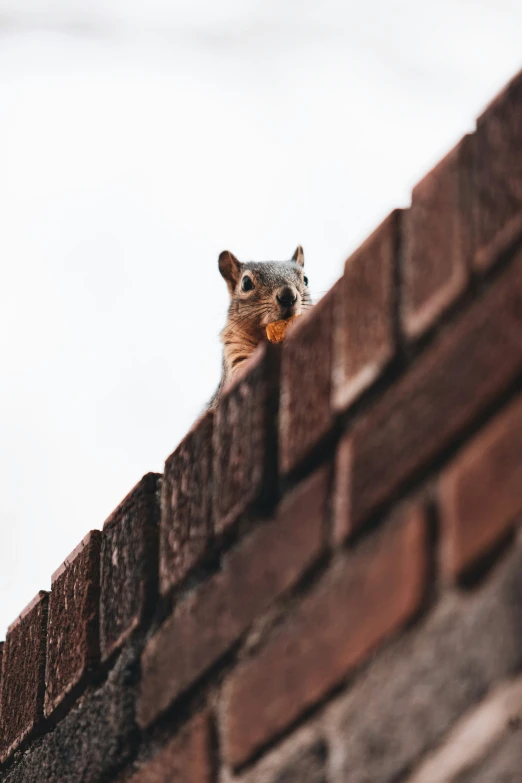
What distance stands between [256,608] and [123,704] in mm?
311

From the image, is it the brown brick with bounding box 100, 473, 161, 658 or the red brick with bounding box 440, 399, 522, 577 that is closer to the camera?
the red brick with bounding box 440, 399, 522, 577

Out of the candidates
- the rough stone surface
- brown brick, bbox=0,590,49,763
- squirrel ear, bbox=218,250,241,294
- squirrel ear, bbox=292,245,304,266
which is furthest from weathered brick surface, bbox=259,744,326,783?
squirrel ear, bbox=292,245,304,266

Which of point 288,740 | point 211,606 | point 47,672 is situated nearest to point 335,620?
point 288,740

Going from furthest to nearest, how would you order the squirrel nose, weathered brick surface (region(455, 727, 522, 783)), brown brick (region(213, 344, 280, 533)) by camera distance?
the squirrel nose → brown brick (region(213, 344, 280, 533)) → weathered brick surface (region(455, 727, 522, 783))

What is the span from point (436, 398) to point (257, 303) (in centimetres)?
515

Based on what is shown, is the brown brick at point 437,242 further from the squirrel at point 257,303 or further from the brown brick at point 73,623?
the squirrel at point 257,303

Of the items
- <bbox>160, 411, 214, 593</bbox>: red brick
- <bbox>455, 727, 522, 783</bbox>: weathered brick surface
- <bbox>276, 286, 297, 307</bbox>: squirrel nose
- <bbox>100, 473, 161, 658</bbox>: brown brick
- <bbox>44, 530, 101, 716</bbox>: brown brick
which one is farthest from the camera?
<bbox>276, 286, 297, 307</bbox>: squirrel nose

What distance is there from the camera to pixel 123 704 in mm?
1322

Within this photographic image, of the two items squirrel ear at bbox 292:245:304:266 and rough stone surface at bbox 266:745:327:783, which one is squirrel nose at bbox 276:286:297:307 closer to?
squirrel ear at bbox 292:245:304:266

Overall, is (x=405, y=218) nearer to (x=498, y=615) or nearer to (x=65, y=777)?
(x=498, y=615)

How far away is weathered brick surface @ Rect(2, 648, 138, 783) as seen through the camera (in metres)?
1.31

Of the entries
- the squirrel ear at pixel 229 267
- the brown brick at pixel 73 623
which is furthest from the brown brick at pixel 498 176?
the squirrel ear at pixel 229 267

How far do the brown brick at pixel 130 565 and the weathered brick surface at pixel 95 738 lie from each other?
0.05 meters

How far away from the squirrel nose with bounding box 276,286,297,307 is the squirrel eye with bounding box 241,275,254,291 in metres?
0.41
